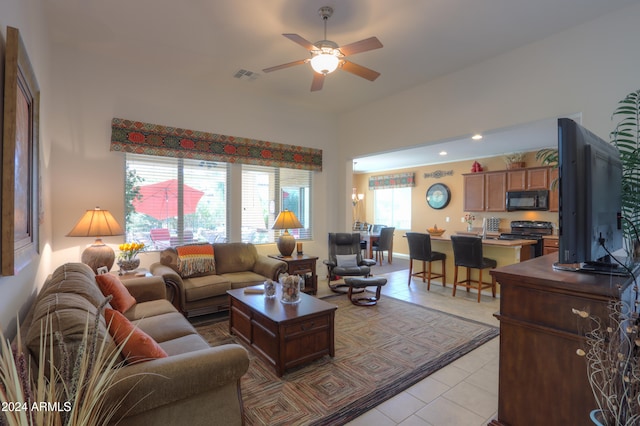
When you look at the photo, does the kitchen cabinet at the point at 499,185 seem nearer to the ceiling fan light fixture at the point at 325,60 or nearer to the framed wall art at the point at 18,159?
the ceiling fan light fixture at the point at 325,60

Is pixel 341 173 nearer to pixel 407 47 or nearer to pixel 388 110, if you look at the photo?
pixel 388 110

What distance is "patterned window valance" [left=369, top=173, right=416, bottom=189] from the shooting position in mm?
8991

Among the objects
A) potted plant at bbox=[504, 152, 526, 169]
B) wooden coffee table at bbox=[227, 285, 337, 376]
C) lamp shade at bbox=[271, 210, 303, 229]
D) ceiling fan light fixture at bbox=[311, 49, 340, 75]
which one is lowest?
wooden coffee table at bbox=[227, 285, 337, 376]

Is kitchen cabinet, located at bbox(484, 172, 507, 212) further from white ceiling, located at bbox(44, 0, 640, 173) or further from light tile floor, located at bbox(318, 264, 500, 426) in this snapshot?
light tile floor, located at bbox(318, 264, 500, 426)

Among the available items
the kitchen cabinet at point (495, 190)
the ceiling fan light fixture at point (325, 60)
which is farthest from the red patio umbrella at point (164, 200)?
the kitchen cabinet at point (495, 190)

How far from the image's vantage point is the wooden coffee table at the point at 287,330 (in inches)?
97.7

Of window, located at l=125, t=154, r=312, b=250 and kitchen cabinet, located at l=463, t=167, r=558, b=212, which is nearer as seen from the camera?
window, located at l=125, t=154, r=312, b=250

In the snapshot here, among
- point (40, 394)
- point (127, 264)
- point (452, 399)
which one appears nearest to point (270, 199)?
point (127, 264)

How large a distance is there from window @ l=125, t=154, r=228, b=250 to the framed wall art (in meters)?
2.05

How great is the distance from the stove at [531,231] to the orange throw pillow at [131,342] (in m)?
6.78

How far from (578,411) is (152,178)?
4.57m

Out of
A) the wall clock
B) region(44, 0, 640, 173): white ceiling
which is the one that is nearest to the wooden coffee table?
region(44, 0, 640, 173): white ceiling

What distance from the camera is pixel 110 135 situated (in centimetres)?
368

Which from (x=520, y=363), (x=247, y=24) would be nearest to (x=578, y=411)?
(x=520, y=363)
